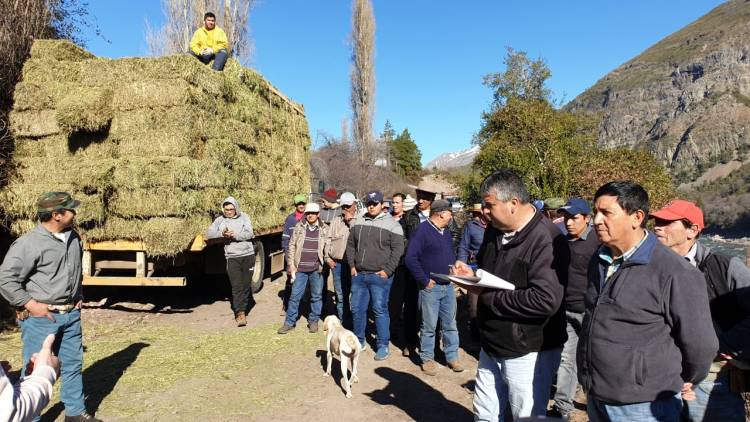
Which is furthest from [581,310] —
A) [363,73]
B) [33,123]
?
[363,73]

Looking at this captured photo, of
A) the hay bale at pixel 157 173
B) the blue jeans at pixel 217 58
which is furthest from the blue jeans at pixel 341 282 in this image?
the blue jeans at pixel 217 58

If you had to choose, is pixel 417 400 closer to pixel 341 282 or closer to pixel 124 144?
pixel 341 282

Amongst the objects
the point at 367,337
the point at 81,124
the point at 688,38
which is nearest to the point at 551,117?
the point at 367,337

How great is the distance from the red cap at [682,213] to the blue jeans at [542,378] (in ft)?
3.48

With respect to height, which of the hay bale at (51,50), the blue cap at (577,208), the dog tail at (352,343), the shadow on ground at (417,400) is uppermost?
the hay bale at (51,50)

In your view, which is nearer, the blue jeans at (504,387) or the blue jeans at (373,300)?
the blue jeans at (504,387)

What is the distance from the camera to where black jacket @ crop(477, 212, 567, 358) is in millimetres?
2428

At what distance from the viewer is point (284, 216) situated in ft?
33.2

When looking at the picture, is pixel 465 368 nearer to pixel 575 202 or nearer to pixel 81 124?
pixel 575 202

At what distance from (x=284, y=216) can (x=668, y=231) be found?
8.29 metres

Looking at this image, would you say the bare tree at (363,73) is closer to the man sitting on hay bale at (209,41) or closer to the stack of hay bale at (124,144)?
the man sitting on hay bale at (209,41)

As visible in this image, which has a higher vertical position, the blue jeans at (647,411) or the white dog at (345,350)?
the blue jeans at (647,411)

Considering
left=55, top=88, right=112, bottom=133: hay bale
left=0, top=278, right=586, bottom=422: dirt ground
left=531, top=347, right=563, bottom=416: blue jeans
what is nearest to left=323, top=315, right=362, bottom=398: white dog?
left=0, top=278, right=586, bottom=422: dirt ground

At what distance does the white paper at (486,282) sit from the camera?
A: 8.00 ft
